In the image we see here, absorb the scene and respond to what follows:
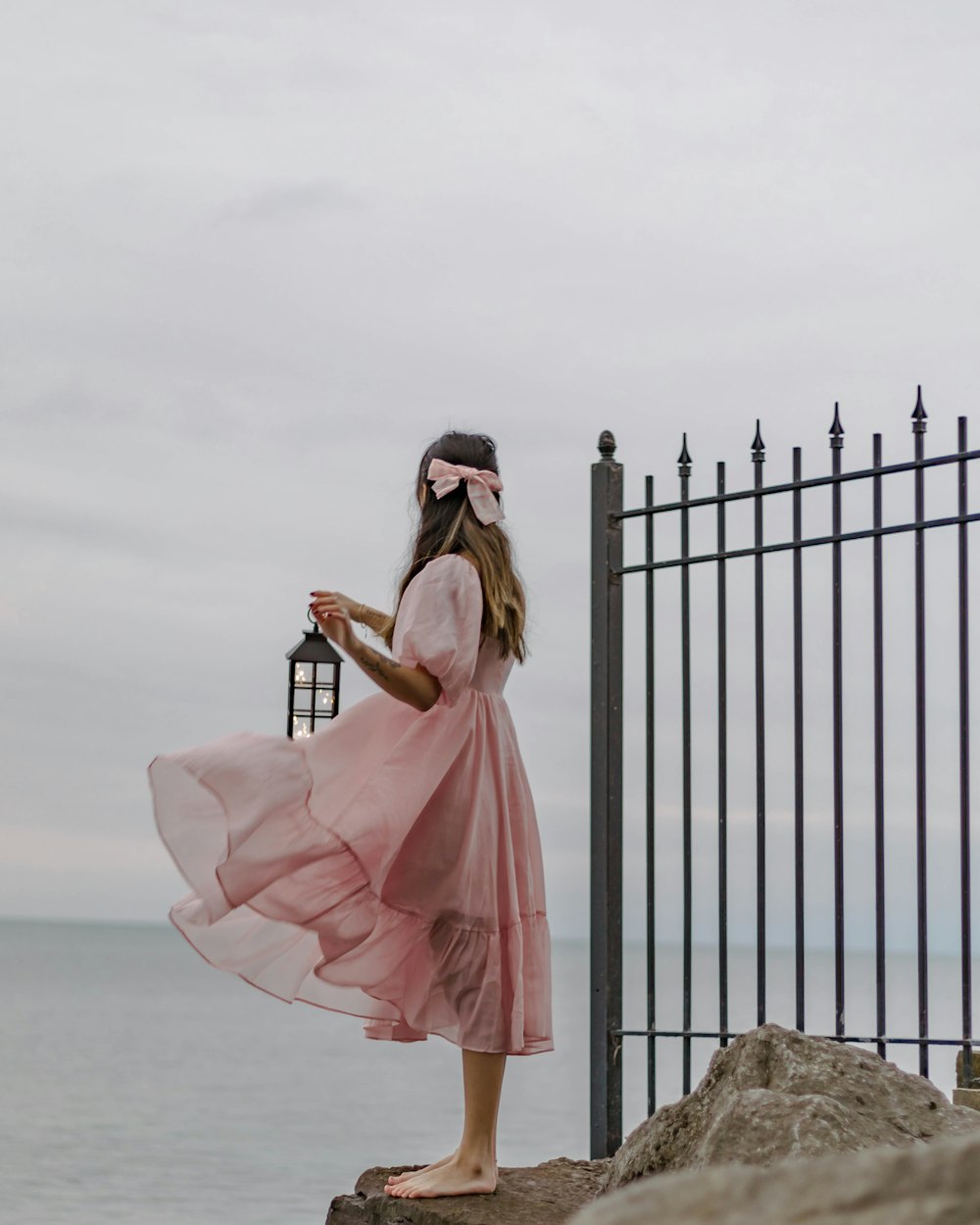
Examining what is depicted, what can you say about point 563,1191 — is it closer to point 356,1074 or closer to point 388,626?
point 388,626

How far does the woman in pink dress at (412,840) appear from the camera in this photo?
3.39 metres

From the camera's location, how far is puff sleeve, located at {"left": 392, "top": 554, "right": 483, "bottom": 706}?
347cm

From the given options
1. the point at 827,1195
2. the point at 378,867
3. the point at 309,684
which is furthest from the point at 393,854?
the point at 827,1195

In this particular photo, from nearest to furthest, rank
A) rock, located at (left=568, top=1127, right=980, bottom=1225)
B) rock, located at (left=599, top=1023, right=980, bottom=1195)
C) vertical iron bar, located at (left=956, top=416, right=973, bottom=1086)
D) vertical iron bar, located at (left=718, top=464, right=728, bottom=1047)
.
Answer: rock, located at (left=568, top=1127, right=980, bottom=1225) → rock, located at (left=599, top=1023, right=980, bottom=1195) → vertical iron bar, located at (left=956, top=416, right=973, bottom=1086) → vertical iron bar, located at (left=718, top=464, right=728, bottom=1047)

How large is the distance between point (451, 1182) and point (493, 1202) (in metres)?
0.12

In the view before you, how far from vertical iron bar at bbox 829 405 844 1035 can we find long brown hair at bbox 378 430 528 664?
1.00 m

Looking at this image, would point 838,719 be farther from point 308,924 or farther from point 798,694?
point 308,924

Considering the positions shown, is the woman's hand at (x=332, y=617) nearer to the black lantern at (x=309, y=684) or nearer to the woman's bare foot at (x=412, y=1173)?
the woman's bare foot at (x=412, y=1173)

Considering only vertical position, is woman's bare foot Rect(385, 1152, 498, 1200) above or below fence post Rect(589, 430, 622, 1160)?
below

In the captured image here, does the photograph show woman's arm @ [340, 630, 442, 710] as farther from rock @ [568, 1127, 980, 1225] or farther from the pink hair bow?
rock @ [568, 1127, 980, 1225]

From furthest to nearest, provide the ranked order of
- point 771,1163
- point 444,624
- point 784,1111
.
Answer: point 444,624
point 784,1111
point 771,1163

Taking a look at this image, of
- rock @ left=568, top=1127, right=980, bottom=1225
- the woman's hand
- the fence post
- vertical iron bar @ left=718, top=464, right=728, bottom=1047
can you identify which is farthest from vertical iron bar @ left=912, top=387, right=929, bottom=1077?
rock @ left=568, top=1127, right=980, bottom=1225

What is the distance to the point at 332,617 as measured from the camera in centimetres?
341

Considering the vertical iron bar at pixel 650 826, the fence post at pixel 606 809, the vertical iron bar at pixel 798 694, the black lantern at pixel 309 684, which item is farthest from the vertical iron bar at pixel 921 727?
the black lantern at pixel 309 684
